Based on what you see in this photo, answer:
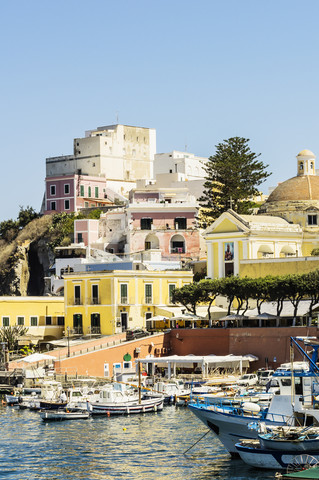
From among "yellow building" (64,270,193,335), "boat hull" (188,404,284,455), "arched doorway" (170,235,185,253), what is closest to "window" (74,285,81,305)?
"yellow building" (64,270,193,335)

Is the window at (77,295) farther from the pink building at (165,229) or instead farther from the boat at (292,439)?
the boat at (292,439)

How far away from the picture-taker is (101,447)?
41.5 metres

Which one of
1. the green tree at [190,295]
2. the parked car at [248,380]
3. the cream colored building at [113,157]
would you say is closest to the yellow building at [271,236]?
the green tree at [190,295]

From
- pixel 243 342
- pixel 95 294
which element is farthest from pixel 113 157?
pixel 243 342

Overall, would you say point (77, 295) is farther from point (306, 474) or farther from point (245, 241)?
point (306, 474)

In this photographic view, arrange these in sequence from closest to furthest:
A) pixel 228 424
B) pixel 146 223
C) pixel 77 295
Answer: pixel 228 424 → pixel 77 295 → pixel 146 223

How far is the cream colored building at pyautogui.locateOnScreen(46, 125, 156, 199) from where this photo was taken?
4085 inches

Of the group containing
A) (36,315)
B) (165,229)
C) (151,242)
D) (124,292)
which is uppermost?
(165,229)

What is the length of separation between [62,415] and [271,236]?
29.5 m

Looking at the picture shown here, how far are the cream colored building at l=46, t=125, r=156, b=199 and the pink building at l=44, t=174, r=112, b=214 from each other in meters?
2.83

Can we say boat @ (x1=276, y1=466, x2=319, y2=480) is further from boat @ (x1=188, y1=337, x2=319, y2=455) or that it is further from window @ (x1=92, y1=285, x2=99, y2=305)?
window @ (x1=92, y1=285, x2=99, y2=305)

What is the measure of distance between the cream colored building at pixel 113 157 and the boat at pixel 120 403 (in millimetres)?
53419

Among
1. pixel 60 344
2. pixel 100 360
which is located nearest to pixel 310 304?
pixel 100 360

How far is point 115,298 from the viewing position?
7056 cm
